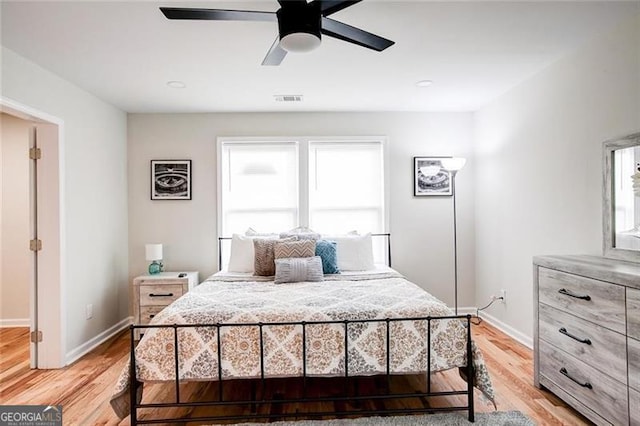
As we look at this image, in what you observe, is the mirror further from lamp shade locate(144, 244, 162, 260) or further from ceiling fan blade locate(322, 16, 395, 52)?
lamp shade locate(144, 244, 162, 260)

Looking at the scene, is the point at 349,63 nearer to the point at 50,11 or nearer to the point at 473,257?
the point at 50,11

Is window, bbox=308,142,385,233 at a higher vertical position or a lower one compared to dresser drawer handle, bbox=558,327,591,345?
higher

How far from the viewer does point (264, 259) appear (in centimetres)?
361

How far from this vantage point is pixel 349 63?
121 inches

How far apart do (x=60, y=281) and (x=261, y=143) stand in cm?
248

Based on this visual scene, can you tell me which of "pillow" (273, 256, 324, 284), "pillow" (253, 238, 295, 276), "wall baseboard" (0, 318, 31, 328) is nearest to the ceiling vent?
"pillow" (253, 238, 295, 276)

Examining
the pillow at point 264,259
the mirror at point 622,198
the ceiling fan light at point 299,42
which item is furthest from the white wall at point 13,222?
the mirror at point 622,198

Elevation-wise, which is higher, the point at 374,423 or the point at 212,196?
the point at 212,196

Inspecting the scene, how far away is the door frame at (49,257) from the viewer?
127 inches

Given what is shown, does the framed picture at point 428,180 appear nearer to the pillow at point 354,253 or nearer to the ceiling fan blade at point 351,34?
the pillow at point 354,253

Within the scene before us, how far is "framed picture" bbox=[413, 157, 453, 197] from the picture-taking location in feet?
14.9

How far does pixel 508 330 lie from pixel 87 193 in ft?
14.7

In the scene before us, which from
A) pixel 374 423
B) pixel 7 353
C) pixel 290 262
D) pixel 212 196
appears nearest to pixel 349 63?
pixel 290 262

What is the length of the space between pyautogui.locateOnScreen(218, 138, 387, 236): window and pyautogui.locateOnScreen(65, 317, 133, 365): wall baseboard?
157 centimetres
